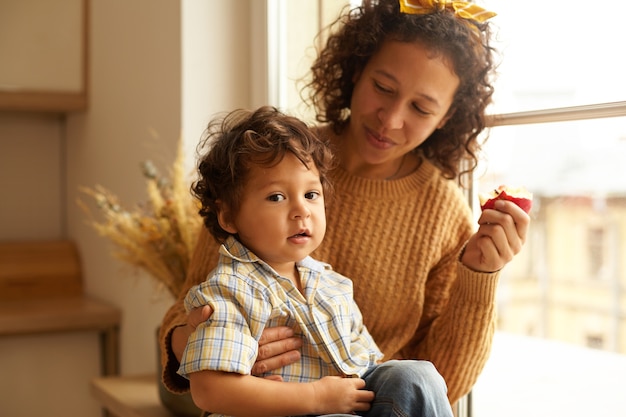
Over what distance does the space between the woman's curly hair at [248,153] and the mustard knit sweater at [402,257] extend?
9.6 inches

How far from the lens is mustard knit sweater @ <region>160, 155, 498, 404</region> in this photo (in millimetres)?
1500

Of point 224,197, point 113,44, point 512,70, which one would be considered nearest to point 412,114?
point 512,70

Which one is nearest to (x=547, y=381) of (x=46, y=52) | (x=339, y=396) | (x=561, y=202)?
(x=561, y=202)

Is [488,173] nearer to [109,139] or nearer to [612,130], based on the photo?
[612,130]

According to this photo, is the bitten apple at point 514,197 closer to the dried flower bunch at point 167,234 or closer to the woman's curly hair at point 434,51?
the woman's curly hair at point 434,51

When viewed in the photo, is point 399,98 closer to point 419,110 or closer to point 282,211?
point 419,110

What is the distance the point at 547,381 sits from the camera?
5.07 ft

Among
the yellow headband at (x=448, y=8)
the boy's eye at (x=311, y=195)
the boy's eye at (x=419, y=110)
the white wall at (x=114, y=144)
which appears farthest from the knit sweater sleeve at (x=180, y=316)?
the white wall at (x=114, y=144)

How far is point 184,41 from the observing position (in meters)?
2.19

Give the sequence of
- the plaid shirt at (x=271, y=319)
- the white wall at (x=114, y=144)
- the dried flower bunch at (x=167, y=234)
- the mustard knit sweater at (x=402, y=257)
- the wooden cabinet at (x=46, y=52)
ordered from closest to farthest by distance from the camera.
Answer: the plaid shirt at (x=271, y=319) → the mustard knit sweater at (x=402, y=257) → the dried flower bunch at (x=167, y=234) → the white wall at (x=114, y=144) → the wooden cabinet at (x=46, y=52)

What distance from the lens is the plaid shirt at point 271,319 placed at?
1.12 meters

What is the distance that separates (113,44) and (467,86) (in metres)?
1.52

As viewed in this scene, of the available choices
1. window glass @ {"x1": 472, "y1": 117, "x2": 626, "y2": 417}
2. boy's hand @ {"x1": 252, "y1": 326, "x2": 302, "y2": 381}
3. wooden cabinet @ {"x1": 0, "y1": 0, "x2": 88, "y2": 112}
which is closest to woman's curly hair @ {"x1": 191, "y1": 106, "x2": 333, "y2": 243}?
boy's hand @ {"x1": 252, "y1": 326, "x2": 302, "y2": 381}

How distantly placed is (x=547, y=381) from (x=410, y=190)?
44 cm
